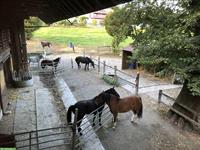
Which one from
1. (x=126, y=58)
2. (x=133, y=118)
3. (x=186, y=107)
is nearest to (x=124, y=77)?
(x=126, y=58)

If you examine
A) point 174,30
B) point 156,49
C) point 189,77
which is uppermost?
point 174,30

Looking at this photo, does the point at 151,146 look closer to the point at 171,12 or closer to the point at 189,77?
the point at 189,77

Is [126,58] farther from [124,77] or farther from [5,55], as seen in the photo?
[5,55]

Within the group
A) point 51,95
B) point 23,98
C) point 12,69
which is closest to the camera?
point 23,98

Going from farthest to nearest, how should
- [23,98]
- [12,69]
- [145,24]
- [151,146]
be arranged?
[12,69] < [23,98] < [145,24] < [151,146]

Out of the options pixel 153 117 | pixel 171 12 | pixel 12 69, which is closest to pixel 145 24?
pixel 171 12

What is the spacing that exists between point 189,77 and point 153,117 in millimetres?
2192

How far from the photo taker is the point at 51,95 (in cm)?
964

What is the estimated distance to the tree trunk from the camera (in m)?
7.16

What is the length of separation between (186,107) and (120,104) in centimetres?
244

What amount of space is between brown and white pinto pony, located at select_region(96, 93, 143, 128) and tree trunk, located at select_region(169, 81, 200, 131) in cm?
144

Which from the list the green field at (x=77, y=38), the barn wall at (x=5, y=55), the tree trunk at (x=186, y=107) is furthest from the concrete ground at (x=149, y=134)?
the green field at (x=77, y=38)

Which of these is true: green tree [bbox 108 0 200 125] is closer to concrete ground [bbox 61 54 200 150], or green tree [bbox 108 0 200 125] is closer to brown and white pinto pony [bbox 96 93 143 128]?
concrete ground [bbox 61 54 200 150]

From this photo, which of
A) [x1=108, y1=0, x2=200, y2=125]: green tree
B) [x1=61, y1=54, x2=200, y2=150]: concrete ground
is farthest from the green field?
[x1=108, y1=0, x2=200, y2=125]: green tree
